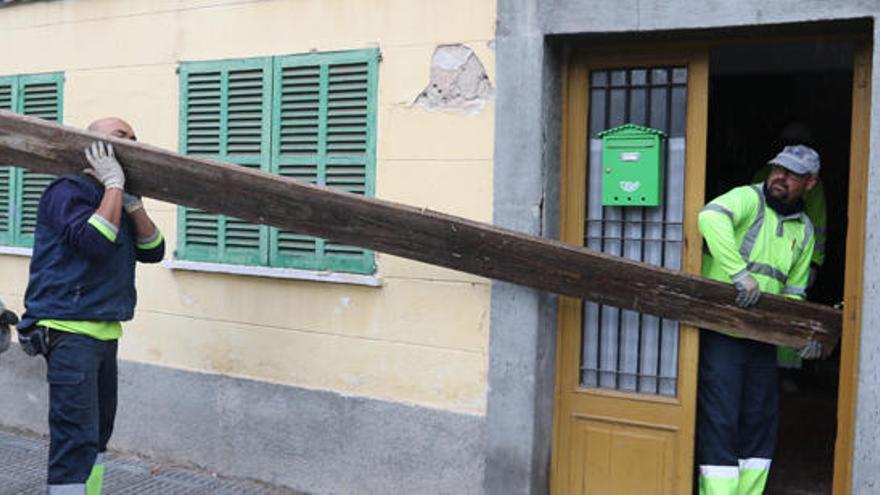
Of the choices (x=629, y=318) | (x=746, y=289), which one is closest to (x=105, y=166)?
(x=629, y=318)

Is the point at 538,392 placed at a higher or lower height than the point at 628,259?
lower

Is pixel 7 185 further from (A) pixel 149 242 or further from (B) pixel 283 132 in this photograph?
(A) pixel 149 242

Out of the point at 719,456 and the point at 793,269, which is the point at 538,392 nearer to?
the point at 719,456

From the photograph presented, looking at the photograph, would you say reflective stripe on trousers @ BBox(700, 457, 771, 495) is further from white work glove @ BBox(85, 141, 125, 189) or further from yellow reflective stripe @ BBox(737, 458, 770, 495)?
white work glove @ BBox(85, 141, 125, 189)

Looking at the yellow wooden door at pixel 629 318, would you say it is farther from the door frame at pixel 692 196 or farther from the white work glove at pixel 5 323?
the white work glove at pixel 5 323

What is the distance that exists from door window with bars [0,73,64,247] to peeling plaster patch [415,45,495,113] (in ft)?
9.76

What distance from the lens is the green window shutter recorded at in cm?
541

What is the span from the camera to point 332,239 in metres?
4.84

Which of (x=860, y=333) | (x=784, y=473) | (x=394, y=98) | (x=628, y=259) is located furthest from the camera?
(x=784, y=473)

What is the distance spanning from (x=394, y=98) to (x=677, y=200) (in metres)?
1.62

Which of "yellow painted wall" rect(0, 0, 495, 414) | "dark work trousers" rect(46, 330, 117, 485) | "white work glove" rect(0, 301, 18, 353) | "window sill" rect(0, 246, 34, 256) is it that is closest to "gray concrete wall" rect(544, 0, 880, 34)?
"yellow painted wall" rect(0, 0, 495, 414)

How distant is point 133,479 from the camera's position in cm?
591

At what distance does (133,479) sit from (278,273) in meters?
1.59

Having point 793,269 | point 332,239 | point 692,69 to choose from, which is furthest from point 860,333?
point 332,239
